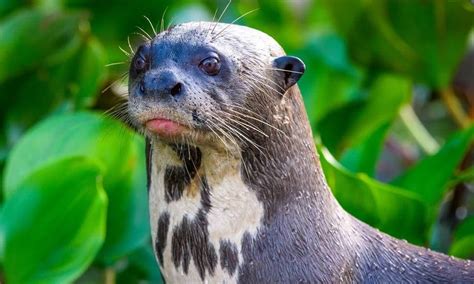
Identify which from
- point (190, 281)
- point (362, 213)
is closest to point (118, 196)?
point (362, 213)

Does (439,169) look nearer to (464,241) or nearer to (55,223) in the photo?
(464,241)

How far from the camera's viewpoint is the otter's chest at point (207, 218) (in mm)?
2418

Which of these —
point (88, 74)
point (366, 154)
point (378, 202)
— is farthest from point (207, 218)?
point (88, 74)

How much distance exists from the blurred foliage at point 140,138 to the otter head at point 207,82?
331 millimetres

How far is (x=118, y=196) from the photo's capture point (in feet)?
11.0

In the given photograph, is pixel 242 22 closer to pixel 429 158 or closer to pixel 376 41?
pixel 376 41

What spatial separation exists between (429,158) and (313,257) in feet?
2.86

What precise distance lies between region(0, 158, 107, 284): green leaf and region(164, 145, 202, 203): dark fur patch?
61cm

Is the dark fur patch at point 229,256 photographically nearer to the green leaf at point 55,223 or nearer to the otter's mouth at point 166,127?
the otter's mouth at point 166,127

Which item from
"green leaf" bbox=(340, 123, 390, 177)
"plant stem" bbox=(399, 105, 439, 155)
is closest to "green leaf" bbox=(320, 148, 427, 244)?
"green leaf" bbox=(340, 123, 390, 177)

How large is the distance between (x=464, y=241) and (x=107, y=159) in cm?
90

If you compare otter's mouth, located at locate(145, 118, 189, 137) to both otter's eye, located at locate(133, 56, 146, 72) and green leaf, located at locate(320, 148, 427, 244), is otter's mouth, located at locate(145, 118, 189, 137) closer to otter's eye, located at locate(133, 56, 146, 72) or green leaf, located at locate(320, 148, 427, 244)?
otter's eye, located at locate(133, 56, 146, 72)

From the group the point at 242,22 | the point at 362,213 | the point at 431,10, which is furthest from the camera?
the point at 242,22

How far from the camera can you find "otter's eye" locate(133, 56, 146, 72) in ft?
7.95
